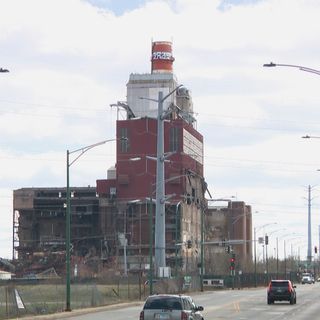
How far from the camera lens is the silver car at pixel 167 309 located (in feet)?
85.2

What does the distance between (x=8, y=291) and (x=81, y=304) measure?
978cm

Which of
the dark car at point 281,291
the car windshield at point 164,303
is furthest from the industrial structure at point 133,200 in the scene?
the car windshield at point 164,303

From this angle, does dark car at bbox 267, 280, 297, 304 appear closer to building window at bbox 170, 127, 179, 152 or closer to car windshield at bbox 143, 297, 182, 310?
car windshield at bbox 143, 297, 182, 310

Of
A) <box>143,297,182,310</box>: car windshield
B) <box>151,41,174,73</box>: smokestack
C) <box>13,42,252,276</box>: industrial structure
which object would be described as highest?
<box>151,41,174,73</box>: smokestack

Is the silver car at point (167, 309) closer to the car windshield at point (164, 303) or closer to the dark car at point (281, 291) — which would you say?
the car windshield at point (164, 303)

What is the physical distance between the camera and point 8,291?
42.7 m

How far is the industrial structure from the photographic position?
13650cm

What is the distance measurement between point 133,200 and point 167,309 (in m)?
111

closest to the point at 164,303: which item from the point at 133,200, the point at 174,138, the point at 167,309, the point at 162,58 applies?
the point at 167,309

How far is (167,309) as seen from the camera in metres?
26.2

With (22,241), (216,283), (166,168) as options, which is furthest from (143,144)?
(216,283)

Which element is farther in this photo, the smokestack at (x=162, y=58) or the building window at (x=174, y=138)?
the building window at (x=174, y=138)

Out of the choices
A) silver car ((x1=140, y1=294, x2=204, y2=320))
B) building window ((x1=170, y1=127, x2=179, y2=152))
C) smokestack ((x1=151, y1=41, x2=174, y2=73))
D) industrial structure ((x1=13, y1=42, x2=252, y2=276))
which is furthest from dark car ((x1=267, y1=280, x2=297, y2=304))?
smokestack ((x1=151, y1=41, x2=174, y2=73))

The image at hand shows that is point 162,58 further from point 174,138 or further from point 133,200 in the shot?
point 133,200
